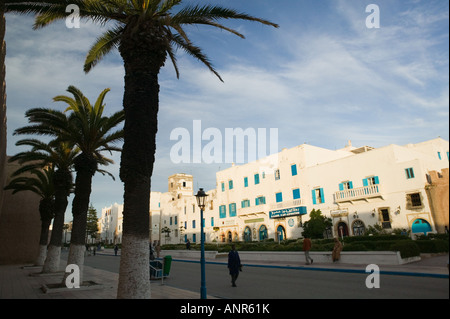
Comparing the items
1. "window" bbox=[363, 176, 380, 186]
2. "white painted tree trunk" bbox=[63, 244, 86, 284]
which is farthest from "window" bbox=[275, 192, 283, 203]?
"white painted tree trunk" bbox=[63, 244, 86, 284]

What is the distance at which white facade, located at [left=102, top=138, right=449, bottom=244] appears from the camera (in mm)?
23750

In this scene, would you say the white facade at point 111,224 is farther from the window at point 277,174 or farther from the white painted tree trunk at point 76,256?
the white painted tree trunk at point 76,256

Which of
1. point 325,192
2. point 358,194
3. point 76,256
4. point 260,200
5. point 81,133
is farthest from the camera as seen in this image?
point 260,200

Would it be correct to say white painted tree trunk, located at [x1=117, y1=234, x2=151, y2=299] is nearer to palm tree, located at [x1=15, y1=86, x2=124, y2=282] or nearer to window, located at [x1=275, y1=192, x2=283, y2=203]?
palm tree, located at [x1=15, y1=86, x2=124, y2=282]

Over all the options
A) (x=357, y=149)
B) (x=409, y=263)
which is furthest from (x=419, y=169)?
(x=357, y=149)

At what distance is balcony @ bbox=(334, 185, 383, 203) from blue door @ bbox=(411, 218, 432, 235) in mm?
3269

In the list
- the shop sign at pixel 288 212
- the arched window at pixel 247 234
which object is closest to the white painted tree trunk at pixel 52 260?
the shop sign at pixel 288 212

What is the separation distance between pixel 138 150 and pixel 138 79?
206 cm

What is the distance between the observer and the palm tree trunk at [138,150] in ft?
23.4

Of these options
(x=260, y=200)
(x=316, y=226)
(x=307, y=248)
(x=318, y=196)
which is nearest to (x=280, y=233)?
(x=260, y=200)

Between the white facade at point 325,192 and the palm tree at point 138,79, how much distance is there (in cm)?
1324

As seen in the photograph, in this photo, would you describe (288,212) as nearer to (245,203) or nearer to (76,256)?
(245,203)

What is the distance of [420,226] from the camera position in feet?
73.5
